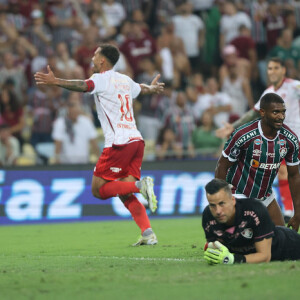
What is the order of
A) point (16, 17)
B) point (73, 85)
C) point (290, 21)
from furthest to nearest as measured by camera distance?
point (290, 21) → point (16, 17) → point (73, 85)

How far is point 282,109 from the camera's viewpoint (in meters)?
8.11

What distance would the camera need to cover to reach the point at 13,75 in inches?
692

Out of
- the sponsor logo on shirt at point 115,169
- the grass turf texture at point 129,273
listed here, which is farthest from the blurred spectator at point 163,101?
the sponsor logo on shirt at point 115,169

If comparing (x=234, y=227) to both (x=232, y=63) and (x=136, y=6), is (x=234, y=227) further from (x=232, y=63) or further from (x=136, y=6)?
(x=136, y=6)

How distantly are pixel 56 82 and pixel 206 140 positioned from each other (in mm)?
8373

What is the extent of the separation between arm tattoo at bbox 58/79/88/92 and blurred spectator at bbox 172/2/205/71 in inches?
434

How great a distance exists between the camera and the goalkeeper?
22.6 ft

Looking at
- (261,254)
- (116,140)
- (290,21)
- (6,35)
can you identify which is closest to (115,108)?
(116,140)

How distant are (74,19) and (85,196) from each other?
5.76m

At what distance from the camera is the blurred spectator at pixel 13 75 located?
57.2 ft

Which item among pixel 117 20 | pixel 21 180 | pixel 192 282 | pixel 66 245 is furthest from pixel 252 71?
pixel 192 282

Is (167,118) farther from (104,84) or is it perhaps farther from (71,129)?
(104,84)

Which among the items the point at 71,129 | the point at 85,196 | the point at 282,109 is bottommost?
the point at 85,196

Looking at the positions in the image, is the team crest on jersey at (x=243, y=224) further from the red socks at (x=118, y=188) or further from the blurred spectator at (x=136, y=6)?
the blurred spectator at (x=136, y=6)
